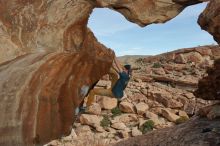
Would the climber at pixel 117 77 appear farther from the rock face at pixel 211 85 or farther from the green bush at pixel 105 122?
the green bush at pixel 105 122

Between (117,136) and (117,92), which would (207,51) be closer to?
(117,136)

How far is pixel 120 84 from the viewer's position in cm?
1024

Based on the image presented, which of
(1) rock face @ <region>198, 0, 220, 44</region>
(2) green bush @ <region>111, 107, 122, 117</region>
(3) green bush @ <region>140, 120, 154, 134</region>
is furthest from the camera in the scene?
(2) green bush @ <region>111, 107, 122, 117</region>

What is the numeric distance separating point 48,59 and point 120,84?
11.0 ft

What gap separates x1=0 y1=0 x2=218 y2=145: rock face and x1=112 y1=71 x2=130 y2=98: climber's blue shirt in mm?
1895

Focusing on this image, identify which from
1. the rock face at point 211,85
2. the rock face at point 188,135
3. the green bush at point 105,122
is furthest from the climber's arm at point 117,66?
the green bush at point 105,122

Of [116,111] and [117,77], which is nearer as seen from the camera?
[117,77]

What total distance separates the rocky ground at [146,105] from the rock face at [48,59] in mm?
14648

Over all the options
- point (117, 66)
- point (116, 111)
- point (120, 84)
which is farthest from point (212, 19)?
point (116, 111)

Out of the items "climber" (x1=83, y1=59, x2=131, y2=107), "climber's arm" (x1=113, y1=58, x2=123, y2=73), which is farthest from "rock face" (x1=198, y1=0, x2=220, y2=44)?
"climber" (x1=83, y1=59, x2=131, y2=107)

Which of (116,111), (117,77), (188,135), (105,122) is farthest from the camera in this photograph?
(116,111)

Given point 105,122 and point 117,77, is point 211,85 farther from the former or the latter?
point 105,122

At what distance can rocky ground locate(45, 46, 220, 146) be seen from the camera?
81.1 ft

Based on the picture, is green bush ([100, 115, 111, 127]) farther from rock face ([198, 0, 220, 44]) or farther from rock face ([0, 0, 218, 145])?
rock face ([198, 0, 220, 44])
